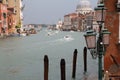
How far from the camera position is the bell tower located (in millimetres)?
14070

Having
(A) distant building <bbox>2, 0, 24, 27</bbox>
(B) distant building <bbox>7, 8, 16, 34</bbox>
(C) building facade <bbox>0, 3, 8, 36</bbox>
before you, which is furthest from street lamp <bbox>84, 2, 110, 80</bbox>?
(A) distant building <bbox>2, 0, 24, 27</bbox>

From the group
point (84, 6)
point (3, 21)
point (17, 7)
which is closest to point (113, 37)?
point (3, 21)

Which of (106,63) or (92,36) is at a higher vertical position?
(92,36)

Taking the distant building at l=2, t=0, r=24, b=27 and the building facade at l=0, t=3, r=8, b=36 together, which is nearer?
the building facade at l=0, t=3, r=8, b=36

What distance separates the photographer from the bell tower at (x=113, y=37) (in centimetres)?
1407

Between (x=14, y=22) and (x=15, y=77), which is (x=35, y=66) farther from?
(x=14, y=22)

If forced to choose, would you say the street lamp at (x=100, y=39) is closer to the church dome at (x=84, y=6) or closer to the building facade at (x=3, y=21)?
the building facade at (x=3, y=21)

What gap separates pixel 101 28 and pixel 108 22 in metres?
4.95

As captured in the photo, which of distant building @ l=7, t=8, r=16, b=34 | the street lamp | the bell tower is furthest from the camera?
distant building @ l=7, t=8, r=16, b=34

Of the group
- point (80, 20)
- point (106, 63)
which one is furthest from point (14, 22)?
point (106, 63)

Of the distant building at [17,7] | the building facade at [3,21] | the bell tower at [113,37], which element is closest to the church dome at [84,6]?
the distant building at [17,7]

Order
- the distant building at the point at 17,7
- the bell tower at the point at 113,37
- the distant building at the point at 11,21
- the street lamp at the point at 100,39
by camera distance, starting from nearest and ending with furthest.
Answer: the street lamp at the point at 100,39 → the bell tower at the point at 113,37 → the distant building at the point at 11,21 → the distant building at the point at 17,7

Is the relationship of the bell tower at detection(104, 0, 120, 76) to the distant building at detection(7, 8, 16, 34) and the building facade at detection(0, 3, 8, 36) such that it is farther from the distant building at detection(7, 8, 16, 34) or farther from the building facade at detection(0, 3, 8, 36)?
the distant building at detection(7, 8, 16, 34)

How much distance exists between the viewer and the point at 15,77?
24.2 metres
